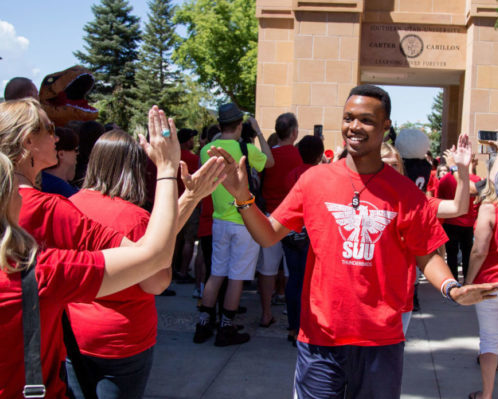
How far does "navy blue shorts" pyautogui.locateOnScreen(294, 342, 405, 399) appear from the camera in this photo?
248cm

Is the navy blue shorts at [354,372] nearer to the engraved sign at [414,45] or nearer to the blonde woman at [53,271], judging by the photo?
the blonde woman at [53,271]

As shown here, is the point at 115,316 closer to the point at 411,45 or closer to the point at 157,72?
the point at 411,45

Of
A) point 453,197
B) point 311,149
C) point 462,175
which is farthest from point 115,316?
point 453,197

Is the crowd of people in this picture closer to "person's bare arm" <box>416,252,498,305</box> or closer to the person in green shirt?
"person's bare arm" <box>416,252,498,305</box>

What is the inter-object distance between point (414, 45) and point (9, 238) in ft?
36.2

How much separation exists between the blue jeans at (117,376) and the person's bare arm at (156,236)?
888mm

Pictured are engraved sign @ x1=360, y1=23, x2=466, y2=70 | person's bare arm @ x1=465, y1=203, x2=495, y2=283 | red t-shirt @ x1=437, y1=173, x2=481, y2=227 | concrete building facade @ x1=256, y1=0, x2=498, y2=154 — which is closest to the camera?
person's bare arm @ x1=465, y1=203, x2=495, y2=283

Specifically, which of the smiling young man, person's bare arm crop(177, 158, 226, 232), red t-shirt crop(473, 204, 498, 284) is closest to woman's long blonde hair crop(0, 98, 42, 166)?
person's bare arm crop(177, 158, 226, 232)

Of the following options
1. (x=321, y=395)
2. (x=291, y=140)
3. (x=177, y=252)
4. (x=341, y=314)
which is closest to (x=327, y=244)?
(x=341, y=314)

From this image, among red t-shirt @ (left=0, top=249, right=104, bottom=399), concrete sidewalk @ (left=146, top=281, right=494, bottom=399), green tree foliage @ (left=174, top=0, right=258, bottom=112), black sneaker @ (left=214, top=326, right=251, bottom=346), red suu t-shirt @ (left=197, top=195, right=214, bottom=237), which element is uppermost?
green tree foliage @ (left=174, top=0, right=258, bottom=112)

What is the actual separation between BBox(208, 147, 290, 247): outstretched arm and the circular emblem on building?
31.3 ft

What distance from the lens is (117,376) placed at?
2500 mm

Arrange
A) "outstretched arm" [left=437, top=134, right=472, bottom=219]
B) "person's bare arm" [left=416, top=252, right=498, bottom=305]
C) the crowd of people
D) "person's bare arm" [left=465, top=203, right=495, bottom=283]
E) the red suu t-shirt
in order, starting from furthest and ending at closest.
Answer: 1. the red suu t-shirt
2. "person's bare arm" [left=465, top=203, right=495, bottom=283]
3. "outstretched arm" [left=437, top=134, right=472, bottom=219]
4. "person's bare arm" [left=416, top=252, right=498, bottom=305]
5. the crowd of people

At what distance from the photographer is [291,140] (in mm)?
6031
